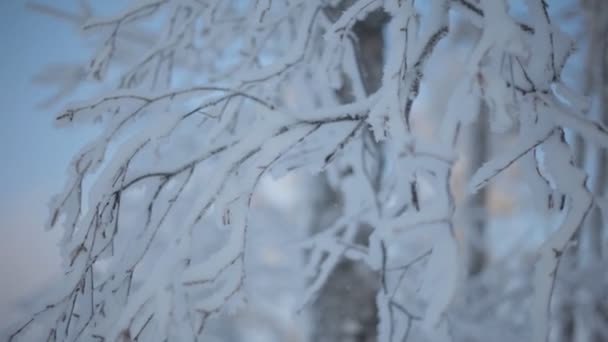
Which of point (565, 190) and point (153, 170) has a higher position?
point (153, 170)

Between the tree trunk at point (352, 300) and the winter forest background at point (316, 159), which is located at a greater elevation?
the winter forest background at point (316, 159)

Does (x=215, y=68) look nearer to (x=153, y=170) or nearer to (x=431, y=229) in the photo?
(x=153, y=170)

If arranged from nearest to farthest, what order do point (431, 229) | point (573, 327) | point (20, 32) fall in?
1. point (431, 229)
2. point (20, 32)
3. point (573, 327)

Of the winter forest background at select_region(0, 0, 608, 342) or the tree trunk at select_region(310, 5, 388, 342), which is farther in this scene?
the tree trunk at select_region(310, 5, 388, 342)

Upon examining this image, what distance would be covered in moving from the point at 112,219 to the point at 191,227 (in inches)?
A: 10.6

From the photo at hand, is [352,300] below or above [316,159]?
below

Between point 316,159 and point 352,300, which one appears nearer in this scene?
point 316,159

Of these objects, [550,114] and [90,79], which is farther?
[90,79]

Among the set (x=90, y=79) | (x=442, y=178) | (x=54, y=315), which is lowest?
(x=54, y=315)

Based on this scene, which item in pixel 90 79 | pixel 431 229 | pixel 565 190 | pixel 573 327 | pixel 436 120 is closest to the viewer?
pixel 431 229

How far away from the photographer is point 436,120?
7402 millimetres

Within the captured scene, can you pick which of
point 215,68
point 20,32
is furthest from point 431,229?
point 20,32

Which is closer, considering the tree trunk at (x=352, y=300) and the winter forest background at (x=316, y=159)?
the winter forest background at (x=316, y=159)

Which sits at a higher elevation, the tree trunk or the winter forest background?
the winter forest background
